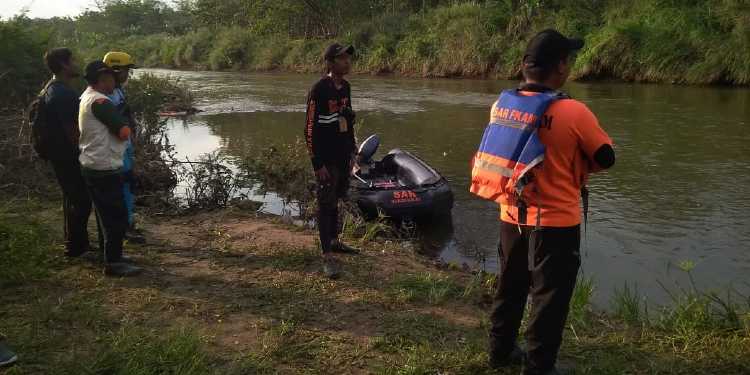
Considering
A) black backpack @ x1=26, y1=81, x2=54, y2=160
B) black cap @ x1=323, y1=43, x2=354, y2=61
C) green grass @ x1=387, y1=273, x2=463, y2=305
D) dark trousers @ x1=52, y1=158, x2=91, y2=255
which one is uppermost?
black cap @ x1=323, y1=43, x2=354, y2=61

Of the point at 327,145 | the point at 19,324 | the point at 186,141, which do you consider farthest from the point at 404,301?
the point at 186,141

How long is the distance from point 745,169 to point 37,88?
10720mm

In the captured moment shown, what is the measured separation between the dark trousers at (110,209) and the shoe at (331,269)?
154cm

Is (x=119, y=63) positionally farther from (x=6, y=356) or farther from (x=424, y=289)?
(x=424, y=289)

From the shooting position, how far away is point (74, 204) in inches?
197

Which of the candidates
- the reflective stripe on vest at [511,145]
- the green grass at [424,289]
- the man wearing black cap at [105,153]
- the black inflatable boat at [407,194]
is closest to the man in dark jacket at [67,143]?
the man wearing black cap at [105,153]

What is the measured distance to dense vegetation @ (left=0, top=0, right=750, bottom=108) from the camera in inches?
744

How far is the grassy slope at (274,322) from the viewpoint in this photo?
333cm

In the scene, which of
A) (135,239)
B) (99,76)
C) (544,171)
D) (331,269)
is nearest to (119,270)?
(135,239)

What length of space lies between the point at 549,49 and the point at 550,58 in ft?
0.13

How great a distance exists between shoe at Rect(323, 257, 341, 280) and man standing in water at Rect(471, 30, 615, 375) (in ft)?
6.46

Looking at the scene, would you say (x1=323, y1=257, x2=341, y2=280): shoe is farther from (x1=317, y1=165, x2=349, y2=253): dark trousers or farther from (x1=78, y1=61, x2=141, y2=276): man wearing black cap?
(x1=78, y1=61, x2=141, y2=276): man wearing black cap

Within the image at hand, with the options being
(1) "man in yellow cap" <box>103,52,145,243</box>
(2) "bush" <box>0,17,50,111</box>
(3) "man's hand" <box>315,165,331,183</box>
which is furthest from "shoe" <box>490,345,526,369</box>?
(2) "bush" <box>0,17,50,111</box>

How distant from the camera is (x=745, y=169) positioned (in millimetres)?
9656
